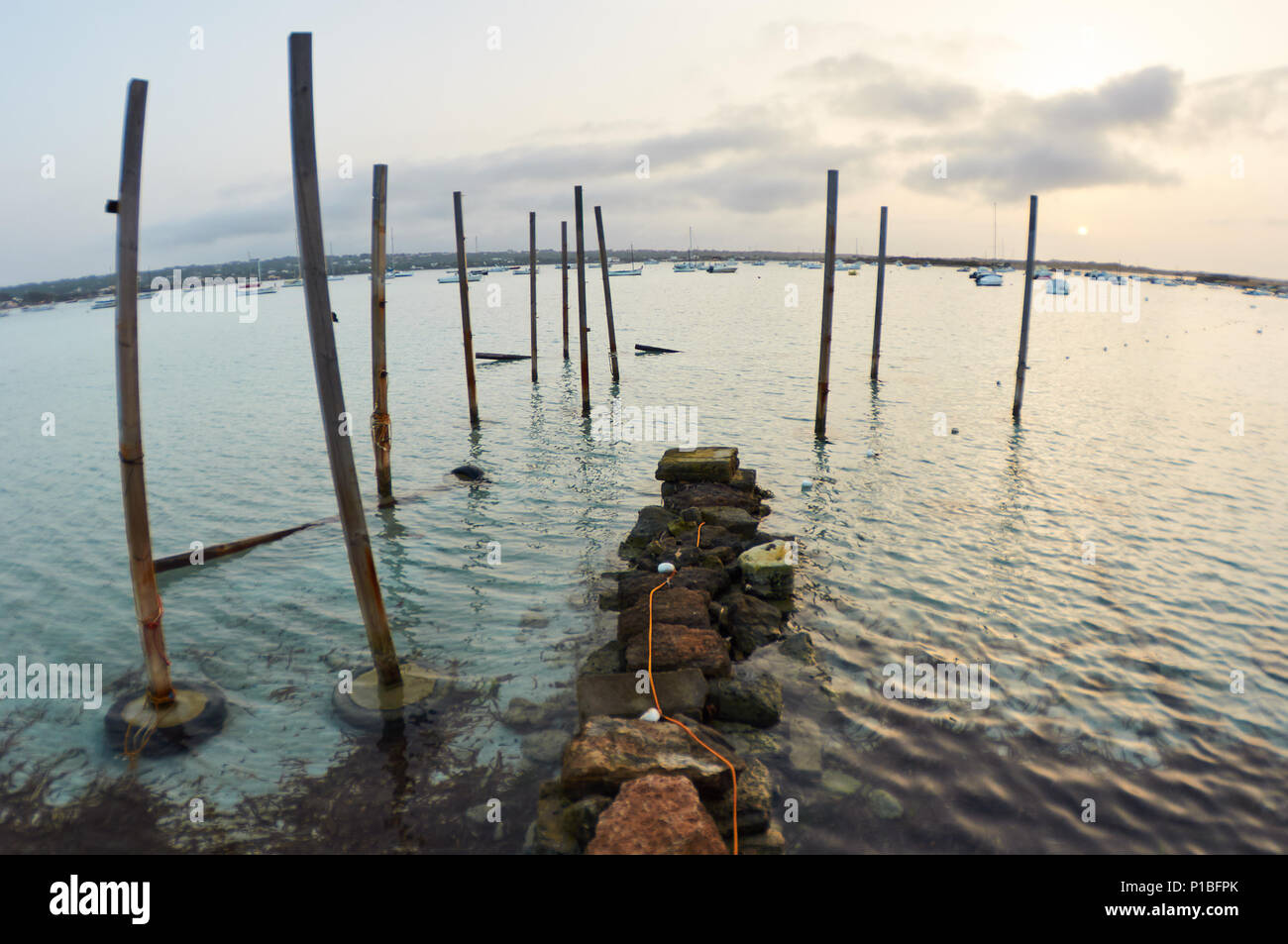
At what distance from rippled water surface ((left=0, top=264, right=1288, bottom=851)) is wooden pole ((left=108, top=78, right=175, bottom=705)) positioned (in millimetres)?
1692

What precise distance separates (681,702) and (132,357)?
5447mm

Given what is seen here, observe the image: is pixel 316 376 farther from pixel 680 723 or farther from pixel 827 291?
pixel 827 291

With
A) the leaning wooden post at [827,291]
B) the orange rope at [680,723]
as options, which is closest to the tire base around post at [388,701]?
the orange rope at [680,723]

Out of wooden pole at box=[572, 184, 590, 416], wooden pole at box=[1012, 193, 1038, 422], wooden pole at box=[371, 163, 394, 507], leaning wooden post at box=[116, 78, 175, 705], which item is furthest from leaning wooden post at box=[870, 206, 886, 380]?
leaning wooden post at box=[116, 78, 175, 705]

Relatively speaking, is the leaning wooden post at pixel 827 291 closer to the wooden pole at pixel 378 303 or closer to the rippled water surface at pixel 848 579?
the rippled water surface at pixel 848 579

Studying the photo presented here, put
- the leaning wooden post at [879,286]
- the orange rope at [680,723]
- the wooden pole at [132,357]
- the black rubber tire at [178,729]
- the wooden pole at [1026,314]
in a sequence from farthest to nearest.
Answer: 1. the leaning wooden post at [879,286]
2. the wooden pole at [1026,314]
3. the black rubber tire at [178,729]
4. the wooden pole at [132,357]
5. the orange rope at [680,723]

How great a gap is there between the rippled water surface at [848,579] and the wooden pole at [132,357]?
169 centimetres

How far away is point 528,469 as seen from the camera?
16.4 meters

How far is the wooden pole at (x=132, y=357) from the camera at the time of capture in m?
5.75

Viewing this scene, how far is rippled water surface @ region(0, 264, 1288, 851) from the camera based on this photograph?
19.9 feet

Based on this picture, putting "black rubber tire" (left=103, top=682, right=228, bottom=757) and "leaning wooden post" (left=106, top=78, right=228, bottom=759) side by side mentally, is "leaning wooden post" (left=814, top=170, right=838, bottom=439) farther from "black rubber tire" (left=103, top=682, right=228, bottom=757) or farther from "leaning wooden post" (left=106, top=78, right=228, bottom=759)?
"black rubber tire" (left=103, top=682, right=228, bottom=757)

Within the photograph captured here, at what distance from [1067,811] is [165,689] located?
7963 millimetres

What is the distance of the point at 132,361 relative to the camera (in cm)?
592
